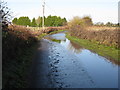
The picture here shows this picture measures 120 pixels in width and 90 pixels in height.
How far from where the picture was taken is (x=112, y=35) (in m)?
17.9

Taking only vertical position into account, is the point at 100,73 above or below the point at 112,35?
below

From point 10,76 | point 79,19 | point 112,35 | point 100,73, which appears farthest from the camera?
point 79,19

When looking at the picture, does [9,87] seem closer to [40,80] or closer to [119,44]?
[40,80]

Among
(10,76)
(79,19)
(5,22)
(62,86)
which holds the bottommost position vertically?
(62,86)

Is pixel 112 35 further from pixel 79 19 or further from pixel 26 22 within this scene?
pixel 26 22

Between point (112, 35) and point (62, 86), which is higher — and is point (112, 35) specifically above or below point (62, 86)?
above

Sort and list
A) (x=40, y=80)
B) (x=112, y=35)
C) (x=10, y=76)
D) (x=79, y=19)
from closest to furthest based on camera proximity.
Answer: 1. (x=10, y=76)
2. (x=40, y=80)
3. (x=112, y=35)
4. (x=79, y=19)

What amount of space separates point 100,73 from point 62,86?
2826 millimetres

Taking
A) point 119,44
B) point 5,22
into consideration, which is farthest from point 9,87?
point 119,44

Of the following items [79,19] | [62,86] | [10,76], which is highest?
[79,19]

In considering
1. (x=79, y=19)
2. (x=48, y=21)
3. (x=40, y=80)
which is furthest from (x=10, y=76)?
(x=48, y=21)

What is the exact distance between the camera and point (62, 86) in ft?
22.5

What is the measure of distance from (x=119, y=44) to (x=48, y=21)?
6770cm

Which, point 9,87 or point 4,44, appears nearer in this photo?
point 9,87
